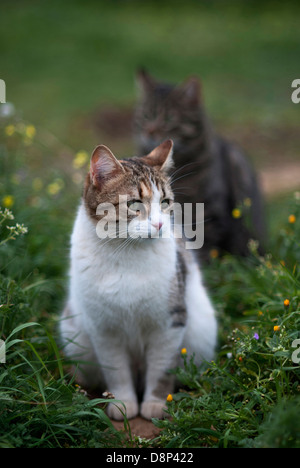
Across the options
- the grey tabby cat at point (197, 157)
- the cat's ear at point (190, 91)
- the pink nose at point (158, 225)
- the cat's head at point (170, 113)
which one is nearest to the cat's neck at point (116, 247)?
the pink nose at point (158, 225)

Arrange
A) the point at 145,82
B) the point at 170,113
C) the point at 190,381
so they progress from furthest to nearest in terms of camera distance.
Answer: the point at 145,82 → the point at 170,113 → the point at 190,381

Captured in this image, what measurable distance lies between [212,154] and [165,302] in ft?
6.69

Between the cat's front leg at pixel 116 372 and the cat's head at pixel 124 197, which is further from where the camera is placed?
the cat's front leg at pixel 116 372

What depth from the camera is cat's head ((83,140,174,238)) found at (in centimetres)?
226

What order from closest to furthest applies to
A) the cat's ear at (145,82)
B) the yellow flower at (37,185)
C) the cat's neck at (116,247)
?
the cat's neck at (116,247), the yellow flower at (37,185), the cat's ear at (145,82)

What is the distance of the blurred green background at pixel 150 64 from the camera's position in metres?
8.27

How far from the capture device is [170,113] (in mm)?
3963

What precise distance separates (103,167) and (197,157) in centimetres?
189

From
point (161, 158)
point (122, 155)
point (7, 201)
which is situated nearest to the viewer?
point (161, 158)

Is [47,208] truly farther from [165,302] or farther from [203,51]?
[203,51]

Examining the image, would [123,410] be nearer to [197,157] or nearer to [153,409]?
[153,409]

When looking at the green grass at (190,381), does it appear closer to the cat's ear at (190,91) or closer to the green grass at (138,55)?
the cat's ear at (190,91)

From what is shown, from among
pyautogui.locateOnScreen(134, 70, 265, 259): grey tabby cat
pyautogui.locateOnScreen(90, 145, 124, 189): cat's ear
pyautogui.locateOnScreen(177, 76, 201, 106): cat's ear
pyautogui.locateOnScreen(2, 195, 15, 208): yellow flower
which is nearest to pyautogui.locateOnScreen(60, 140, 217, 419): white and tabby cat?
pyautogui.locateOnScreen(90, 145, 124, 189): cat's ear

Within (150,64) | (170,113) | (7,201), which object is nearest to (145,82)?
(170,113)
